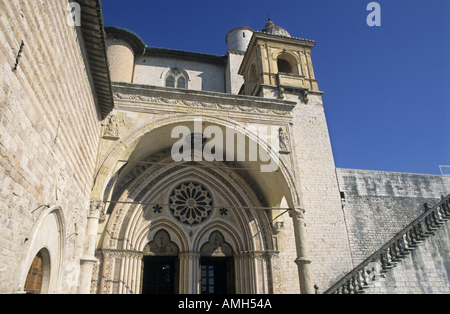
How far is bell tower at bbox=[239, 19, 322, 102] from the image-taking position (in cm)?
1283

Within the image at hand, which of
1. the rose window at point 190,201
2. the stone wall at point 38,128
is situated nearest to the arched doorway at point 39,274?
the stone wall at point 38,128

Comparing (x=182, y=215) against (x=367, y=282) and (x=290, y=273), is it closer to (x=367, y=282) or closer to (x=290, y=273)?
(x=290, y=273)

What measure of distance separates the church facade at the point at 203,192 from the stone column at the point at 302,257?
4 centimetres

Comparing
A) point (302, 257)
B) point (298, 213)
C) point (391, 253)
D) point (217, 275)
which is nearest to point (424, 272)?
point (391, 253)

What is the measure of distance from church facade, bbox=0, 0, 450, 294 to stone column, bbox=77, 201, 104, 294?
28mm

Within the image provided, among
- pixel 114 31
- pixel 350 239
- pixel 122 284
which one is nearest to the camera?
pixel 122 284

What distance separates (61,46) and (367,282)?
30.5 feet

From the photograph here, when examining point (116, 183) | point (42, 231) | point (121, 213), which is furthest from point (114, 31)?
point (42, 231)

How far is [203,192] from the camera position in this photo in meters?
11.5

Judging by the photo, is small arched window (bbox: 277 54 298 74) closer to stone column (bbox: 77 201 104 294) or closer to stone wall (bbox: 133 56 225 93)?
stone wall (bbox: 133 56 225 93)

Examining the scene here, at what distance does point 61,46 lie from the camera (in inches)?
201

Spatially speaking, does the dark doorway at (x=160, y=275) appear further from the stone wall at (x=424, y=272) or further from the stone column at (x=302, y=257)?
the stone wall at (x=424, y=272)

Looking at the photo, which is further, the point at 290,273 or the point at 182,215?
the point at 182,215

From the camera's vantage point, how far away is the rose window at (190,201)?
11.1 meters
